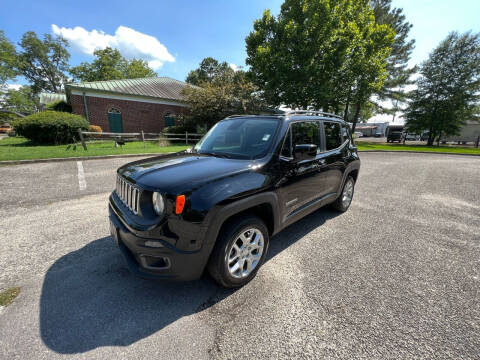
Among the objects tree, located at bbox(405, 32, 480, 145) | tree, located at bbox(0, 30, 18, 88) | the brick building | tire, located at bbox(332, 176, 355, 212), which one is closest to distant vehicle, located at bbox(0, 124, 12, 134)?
tree, located at bbox(0, 30, 18, 88)

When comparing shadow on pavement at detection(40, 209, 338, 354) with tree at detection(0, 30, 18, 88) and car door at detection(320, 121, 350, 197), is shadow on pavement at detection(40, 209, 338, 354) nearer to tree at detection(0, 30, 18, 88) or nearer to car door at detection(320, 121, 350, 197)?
car door at detection(320, 121, 350, 197)

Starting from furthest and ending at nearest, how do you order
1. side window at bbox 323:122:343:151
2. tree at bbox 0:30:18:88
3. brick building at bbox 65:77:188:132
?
tree at bbox 0:30:18:88, brick building at bbox 65:77:188:132, side window at bbox 323:122:343:151

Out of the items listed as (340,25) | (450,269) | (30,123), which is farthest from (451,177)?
(30,123)

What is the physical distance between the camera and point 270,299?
2119 millimetres

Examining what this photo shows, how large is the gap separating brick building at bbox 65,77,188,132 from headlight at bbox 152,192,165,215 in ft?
70.1

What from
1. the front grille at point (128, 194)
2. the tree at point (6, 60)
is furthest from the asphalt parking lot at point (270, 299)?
the tree at point (6, 60)

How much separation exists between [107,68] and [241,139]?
169 ft

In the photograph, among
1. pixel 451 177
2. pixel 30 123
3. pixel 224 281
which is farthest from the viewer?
pixel 30 123

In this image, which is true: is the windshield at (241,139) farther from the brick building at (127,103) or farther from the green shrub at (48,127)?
the brick building at (127,103)

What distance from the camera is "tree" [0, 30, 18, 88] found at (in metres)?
37.2

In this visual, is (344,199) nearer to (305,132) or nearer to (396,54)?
(305,132)

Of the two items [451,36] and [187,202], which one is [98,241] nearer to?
[187,202]

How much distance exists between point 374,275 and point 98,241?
3.69 meters

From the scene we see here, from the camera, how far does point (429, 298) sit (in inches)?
84.4
